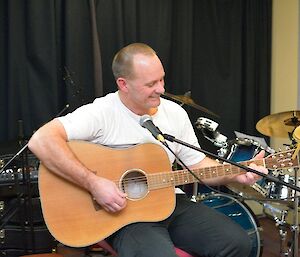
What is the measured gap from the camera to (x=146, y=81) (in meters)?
1.93

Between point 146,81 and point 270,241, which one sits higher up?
point 146,81

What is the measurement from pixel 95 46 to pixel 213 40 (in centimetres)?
113

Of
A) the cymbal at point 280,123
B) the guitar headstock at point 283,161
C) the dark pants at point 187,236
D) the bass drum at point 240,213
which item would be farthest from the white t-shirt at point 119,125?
the cymbal at point 280,123

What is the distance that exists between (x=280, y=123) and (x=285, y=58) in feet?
4.46

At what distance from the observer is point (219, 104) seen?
3842 millimetres

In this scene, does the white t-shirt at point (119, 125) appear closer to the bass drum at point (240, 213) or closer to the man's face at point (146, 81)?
the man's face at point (146, 81)

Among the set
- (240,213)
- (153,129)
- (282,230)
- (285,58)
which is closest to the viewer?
(153,129)

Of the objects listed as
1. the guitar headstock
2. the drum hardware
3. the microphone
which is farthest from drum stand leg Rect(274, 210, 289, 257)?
the microphone

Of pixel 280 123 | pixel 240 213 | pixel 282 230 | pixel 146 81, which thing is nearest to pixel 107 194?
pixel 146 81

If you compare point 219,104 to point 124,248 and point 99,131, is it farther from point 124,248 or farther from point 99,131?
point 124,248

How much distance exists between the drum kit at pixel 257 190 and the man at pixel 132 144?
0.49m

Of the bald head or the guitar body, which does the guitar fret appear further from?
the bald head

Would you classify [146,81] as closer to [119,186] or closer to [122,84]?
[122,84]

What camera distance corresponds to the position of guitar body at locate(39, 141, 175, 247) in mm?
1766
